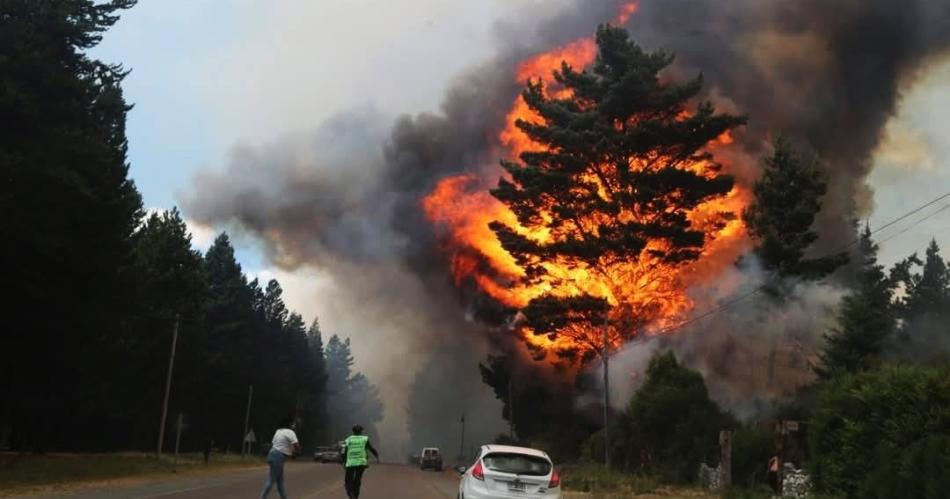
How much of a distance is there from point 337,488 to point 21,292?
14.8m

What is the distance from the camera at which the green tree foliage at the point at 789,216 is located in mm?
46094

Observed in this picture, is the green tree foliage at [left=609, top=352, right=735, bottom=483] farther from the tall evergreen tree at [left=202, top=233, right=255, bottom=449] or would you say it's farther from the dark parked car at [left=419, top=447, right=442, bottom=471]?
the tall evergreen tree at [left=202, top=233, right=255, bottom=449]

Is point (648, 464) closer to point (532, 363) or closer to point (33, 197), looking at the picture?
point (33, 197)

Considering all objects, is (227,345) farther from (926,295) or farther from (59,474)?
(926,295)

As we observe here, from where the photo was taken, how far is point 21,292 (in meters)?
30.5

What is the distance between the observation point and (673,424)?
108 feet

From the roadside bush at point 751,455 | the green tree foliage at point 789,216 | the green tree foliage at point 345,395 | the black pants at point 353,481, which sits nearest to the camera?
the black pants at point 353,481

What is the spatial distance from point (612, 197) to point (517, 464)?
3623cm

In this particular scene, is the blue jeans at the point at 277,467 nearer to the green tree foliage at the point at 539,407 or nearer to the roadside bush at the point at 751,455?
the roadside bush at the point at 751,455

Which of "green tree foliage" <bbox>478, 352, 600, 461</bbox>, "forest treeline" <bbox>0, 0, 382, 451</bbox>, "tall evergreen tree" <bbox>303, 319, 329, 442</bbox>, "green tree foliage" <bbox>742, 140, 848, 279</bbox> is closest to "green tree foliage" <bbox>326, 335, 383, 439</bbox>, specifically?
"tall evergreen tree" <bbox>303, 319, 329, 442</bbox>

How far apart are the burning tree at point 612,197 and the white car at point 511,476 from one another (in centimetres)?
3366

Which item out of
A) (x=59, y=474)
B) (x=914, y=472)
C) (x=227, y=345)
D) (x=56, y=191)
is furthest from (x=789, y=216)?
(x=227, y=345)

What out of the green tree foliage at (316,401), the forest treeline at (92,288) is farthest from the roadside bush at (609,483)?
the green tree foliage at (316,401)

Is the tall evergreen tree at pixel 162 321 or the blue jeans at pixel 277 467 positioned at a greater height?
the tall evergreen tree at pixel 162 321
